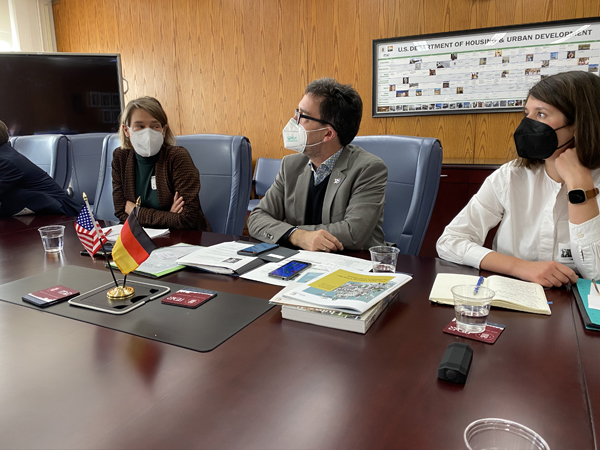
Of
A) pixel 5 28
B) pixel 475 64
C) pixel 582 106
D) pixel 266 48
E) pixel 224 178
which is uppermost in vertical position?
pixel 5 28

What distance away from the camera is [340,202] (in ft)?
5.81

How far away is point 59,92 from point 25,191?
259cm

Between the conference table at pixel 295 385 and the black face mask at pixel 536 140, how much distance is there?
→ 56 cm

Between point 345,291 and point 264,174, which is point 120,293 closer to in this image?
point 345,291

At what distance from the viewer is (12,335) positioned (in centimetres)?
90

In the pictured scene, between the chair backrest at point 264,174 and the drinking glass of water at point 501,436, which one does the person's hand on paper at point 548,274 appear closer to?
the drinking glass of water at point 501,436

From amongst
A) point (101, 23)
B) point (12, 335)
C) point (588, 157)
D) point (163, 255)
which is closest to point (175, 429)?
point (12, 335)

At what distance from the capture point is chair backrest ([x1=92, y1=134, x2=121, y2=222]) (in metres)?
2.45

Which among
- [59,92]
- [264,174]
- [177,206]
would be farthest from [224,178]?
[59,92]

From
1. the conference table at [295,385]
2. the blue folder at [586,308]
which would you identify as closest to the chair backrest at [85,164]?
the conference table at [295,385]

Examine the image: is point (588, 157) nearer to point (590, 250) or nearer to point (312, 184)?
point (590, 250)

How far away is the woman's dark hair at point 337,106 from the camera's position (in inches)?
72.8

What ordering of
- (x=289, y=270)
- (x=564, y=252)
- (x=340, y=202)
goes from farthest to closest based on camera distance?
(x=340, y=202) < (x=564, y=252) < (x=289, y=270)

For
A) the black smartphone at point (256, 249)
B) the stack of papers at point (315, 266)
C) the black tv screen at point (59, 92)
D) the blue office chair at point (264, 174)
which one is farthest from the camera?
the black tv screen at point (59, 92)
